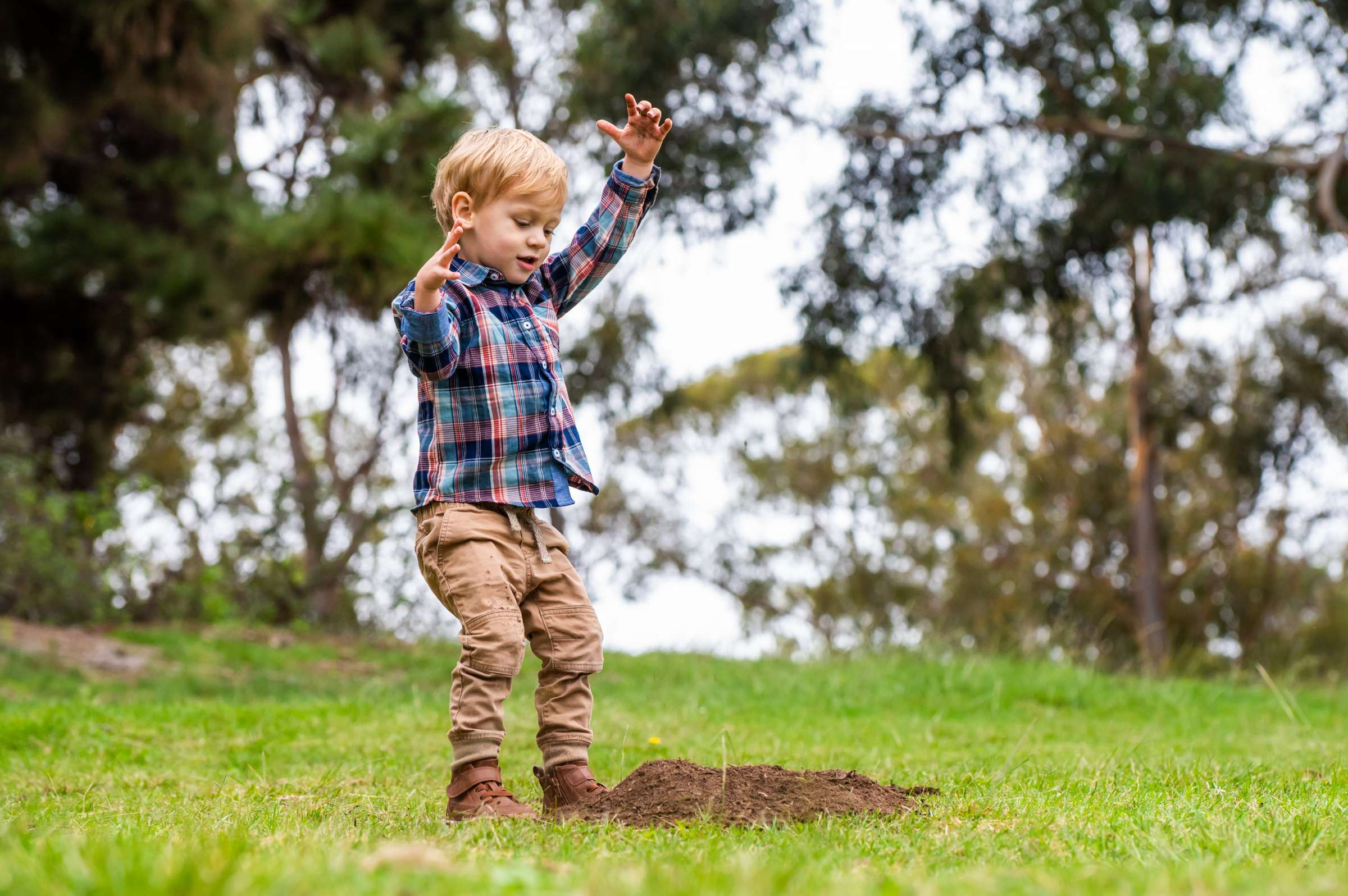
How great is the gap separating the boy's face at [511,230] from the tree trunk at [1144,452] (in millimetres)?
13971

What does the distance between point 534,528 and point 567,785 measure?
2.12 ft

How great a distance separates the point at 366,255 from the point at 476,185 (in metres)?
6.43

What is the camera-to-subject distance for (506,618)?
3.02 meters

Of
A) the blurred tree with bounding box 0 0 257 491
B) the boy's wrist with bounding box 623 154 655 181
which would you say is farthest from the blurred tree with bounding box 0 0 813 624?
the boy's wrist with bounding box 623 154 655 181

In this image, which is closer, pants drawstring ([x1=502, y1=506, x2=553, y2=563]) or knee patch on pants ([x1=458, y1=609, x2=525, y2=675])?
knee patch on pants ([x1=458, y1=609, x2=525, y2=675])

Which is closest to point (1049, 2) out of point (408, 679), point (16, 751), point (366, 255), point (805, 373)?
point (805, 373)

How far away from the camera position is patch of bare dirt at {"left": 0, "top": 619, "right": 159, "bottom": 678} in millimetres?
7719

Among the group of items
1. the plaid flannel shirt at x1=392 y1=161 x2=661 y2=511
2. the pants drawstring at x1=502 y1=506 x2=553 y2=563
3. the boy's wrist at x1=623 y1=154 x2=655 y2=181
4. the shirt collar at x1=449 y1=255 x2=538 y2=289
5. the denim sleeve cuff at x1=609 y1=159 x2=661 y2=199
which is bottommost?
the pants drawstring at x1=502 y1=506 x2=553 y2=563

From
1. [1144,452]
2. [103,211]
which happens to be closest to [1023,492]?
[1144,452]

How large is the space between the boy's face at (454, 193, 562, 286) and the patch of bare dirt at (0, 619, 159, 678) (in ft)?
17.8

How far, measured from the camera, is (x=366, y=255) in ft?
30.6

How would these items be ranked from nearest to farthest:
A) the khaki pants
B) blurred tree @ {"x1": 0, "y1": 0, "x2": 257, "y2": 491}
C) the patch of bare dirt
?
1. the khaki pants
2. the patch of bare dirt
3. blurred tree @ {"x1": 0, "y1": 0, "x2": 257, "y2": 491}

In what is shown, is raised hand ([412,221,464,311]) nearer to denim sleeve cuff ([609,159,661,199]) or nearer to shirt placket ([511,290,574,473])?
shirt placket ([511,290,574,473])

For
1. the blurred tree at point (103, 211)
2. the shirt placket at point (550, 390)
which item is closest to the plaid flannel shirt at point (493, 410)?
the shirt placket at point (550, 390)
